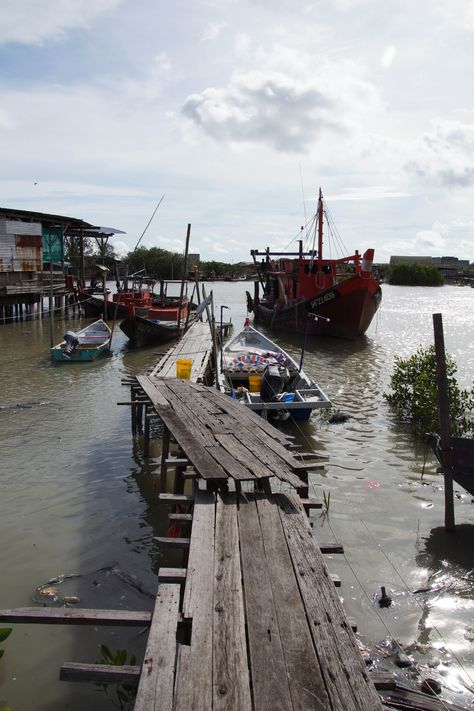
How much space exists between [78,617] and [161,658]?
2.66 ft

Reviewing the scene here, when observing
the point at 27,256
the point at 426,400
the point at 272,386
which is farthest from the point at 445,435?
the point at 27,256

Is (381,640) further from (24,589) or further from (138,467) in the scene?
(138,467)

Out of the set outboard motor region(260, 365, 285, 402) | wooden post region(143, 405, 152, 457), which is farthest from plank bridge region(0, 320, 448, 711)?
outboard motor region(260, 365, 285, 402)

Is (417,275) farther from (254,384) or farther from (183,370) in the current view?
(183,370)

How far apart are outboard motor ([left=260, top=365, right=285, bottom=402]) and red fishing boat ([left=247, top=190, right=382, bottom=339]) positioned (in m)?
12.8

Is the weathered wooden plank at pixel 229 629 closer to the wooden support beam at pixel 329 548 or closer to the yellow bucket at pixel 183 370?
the wooden support beam at pixel 329 548

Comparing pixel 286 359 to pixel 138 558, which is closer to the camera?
pixel 138 558

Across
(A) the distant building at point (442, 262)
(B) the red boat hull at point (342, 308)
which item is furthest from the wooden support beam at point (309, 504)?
(A) the distant building at point (442, 262)

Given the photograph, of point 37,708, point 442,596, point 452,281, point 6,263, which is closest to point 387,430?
point 442,596

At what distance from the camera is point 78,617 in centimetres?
350

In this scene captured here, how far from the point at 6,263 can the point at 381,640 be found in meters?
30.4

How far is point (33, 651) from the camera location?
15.5 feet

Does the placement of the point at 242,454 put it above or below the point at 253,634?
above

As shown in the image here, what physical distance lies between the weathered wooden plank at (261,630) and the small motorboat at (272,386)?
6088 millimetres
